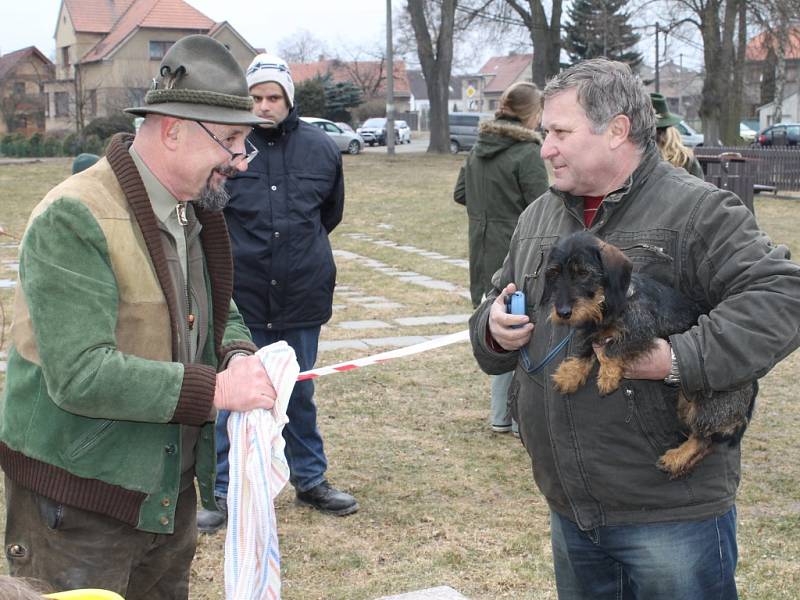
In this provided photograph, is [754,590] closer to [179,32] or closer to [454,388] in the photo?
[454,388]

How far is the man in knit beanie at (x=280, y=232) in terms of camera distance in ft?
17.0

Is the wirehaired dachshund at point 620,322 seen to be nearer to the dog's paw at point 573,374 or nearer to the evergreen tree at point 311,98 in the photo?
the dog's paw at point 573,374

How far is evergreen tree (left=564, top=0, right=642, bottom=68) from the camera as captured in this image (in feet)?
160

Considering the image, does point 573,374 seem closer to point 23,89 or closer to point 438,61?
point 438,61

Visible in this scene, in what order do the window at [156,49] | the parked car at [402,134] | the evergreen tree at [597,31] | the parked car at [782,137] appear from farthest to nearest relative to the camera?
1. the window at [156,49]
2. the parked car at [402,134]
3. the evergreen tree at [597,31]
4. the parked car at [782,137]

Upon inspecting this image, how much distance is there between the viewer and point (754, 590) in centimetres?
455

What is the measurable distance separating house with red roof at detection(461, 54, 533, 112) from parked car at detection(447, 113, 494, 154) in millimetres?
55892

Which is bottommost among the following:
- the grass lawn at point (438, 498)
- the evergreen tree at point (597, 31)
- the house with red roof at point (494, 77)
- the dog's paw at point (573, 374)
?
the grass lawn at point (438, 498)

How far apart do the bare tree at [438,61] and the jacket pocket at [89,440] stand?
37897 mm

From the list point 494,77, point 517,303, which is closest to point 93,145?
point 517,303

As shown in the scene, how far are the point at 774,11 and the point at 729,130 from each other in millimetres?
5617

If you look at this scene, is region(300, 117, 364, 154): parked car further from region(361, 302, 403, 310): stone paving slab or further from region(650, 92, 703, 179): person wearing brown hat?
region(650, 92, 703, 179): person wearing brown hat

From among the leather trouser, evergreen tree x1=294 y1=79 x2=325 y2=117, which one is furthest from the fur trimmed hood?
evergreen tree x1=294 y1=79 x2=325 y2=117

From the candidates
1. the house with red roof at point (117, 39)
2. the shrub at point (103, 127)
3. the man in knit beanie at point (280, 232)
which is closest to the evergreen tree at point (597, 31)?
the house with red roof at point (117, 39)
